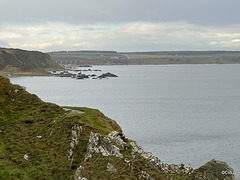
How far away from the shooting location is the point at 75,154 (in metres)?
33.8

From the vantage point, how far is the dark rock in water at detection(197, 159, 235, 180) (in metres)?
31.3

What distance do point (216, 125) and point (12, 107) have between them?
199 feet

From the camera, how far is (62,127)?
3753 cm

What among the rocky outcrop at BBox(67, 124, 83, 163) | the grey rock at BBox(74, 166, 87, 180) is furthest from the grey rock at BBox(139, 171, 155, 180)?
the rocky outcrop at BBox(67, 124, 83, 163)

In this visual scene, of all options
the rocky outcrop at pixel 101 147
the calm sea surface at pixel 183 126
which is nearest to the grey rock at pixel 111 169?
the rocky outcrop at pixel 101 147

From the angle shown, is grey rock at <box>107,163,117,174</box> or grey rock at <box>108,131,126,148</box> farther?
grey rock at <box>108,131,126,148</box>

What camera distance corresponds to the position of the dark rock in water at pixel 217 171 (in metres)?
31.3

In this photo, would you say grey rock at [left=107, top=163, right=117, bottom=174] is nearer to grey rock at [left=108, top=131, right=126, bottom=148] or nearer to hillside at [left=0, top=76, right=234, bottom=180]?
hillside at [left=0, top=76, right=234, bottom=180]

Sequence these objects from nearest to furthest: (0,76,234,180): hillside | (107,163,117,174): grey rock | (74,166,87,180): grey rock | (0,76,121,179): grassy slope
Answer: (107,163,117,174): grey rock → (0,76,234,180): hillside → (74,166,87,180): grey rock → (0,76,121,179): grassy slope

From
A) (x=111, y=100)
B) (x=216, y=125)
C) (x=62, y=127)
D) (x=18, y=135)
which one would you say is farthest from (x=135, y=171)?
(x=111, y=100)

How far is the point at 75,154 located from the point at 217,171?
548 inches

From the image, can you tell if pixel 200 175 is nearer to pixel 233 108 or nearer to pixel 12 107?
pixel 12 107

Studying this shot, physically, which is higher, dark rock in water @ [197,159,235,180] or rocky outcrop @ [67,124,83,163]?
rocky outcrop @ [67,124,83,163]

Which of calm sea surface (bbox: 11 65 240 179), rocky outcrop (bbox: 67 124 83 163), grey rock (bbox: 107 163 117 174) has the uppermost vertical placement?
rocky outcrop (bbox: 67 124 83 163)
